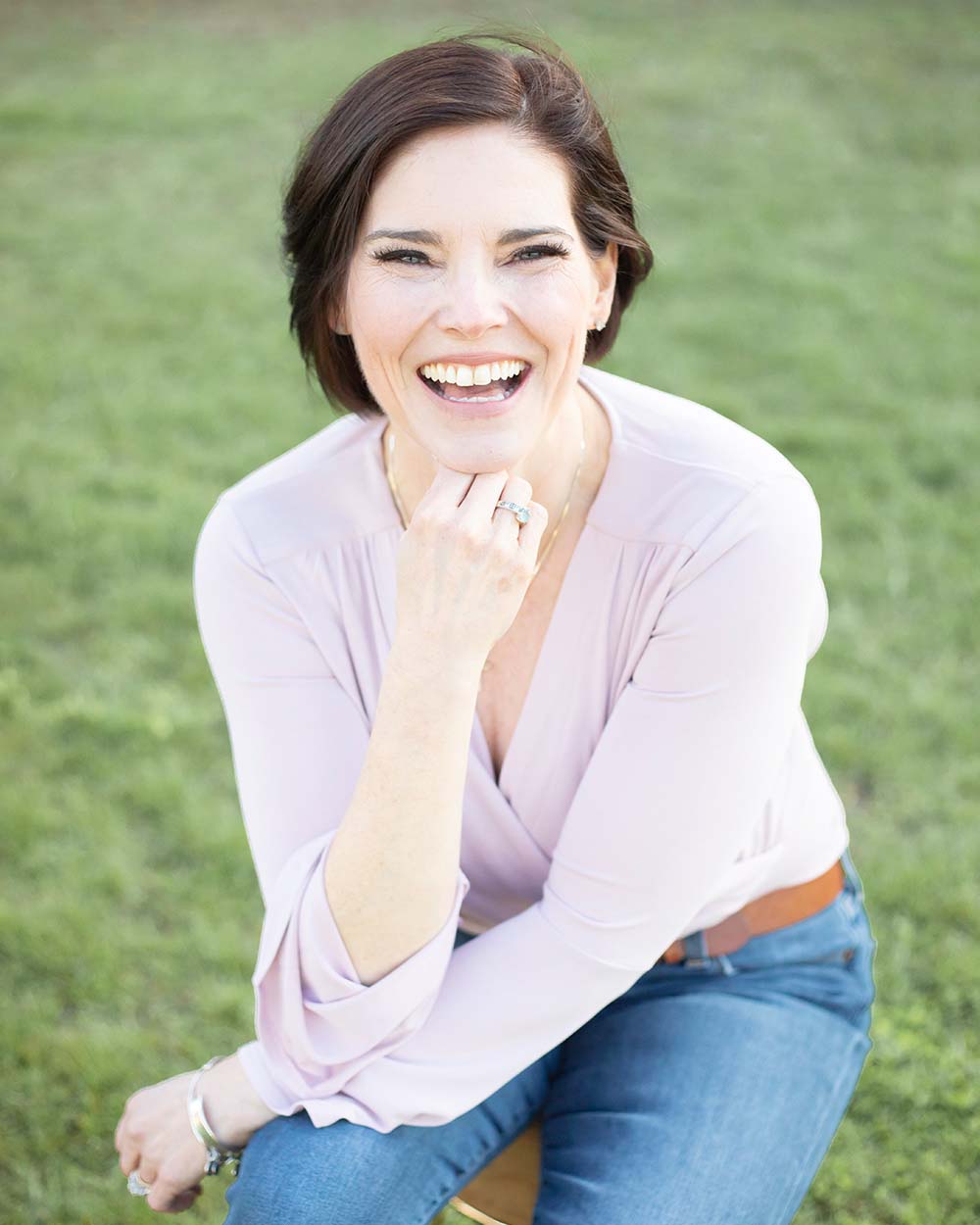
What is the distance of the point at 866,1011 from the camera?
6.99 feet

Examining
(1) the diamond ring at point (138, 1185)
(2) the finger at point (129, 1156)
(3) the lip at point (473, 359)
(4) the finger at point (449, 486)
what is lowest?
(1) the diamond ring at point (138, 1185)

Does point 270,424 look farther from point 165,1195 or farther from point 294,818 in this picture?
point 165,1195

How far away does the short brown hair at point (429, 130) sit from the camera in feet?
5.53

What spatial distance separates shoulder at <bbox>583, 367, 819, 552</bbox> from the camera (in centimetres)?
182

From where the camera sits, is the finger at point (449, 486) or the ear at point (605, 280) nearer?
the finger at point (449, 486)

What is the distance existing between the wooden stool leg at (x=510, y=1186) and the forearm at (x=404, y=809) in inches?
18.5

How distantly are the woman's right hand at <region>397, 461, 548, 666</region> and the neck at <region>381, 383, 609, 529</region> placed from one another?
17 cm

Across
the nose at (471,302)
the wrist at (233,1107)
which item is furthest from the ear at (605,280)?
the wrist at (233,1107)

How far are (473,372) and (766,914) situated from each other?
0.95 metres

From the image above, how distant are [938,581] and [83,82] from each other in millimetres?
5454

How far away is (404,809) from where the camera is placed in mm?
1750

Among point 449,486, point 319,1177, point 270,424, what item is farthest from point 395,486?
point 270,424

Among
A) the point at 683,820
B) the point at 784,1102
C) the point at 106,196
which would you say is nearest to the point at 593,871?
the point at 683,820

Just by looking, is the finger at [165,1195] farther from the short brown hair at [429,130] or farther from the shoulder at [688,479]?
the short brown hair at [429,130]
